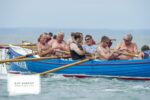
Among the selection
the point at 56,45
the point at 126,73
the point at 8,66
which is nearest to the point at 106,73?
the point at 126,73

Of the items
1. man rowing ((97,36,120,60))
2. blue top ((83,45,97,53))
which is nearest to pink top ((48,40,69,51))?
blue top ((83,45,97,53))

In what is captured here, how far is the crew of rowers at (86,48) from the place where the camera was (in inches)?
709

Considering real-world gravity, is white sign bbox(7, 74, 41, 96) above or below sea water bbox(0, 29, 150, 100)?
above

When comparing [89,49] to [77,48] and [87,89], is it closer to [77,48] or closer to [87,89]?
[77,48]

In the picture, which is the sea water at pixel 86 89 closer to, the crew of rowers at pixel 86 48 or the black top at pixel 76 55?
the black top at pixel 76 55

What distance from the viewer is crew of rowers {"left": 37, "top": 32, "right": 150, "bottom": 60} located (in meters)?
18.0

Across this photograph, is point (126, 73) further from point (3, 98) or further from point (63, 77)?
point (3, 98)

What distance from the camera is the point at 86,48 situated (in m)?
19.1

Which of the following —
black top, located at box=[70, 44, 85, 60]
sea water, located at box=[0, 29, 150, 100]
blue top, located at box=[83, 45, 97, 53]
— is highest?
blue top, located at box=[83, 45, 97, 53]

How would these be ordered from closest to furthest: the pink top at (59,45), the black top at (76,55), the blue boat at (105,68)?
1. the blue boat at (105,68)
2. the black top at (76,55)
3. the pink top at (59,45)

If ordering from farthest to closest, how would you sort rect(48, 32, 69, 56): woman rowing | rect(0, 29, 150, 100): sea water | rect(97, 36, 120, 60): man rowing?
rect(48, 32, 69, 56): woman rowing → rect(97, 36, 120, 60): man rowing → rect(0, 29, 150, 100): sea water

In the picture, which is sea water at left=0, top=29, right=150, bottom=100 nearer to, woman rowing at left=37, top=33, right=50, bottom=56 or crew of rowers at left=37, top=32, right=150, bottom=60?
crew of rowers at left=37, top=32, right=150, bottom=60

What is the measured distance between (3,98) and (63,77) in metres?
3.90

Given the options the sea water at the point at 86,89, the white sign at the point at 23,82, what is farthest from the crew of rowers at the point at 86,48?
the white sign at the point at 23,82
